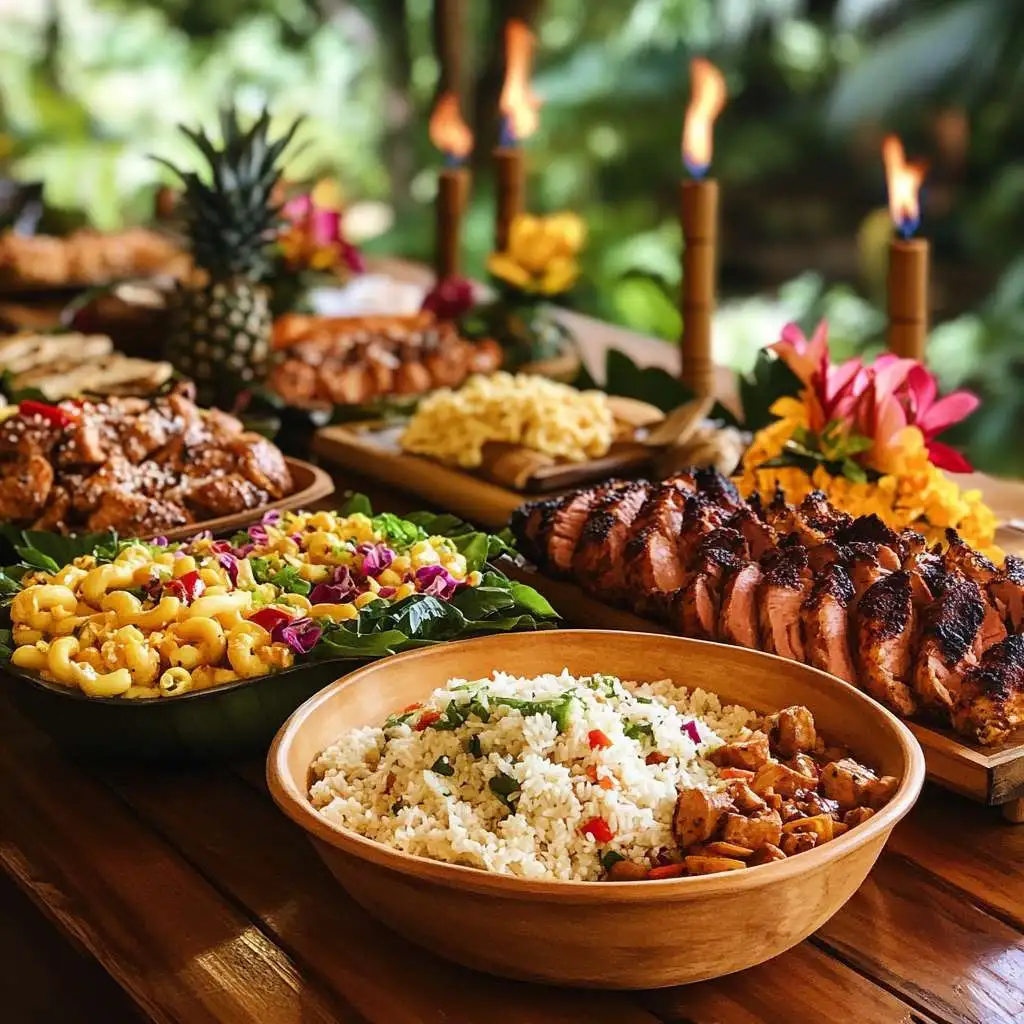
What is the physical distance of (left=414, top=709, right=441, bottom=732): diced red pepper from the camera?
1629 millimetres

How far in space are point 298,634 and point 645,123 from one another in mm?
7565

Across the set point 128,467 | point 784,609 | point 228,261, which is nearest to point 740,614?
point 784,609

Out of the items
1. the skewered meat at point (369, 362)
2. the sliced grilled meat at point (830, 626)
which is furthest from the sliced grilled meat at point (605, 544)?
the skewered meat at point (369, 362)

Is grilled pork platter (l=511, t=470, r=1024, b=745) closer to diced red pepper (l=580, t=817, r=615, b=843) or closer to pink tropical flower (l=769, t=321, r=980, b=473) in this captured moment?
pink tropical flower (l=769, t=321, r=980, b=473)

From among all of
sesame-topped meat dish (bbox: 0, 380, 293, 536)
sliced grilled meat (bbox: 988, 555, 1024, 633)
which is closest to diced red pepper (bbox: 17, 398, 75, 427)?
sesame-topped meat dish (bbox: 0, 380, 293, 536)

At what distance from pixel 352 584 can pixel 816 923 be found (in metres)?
0.90

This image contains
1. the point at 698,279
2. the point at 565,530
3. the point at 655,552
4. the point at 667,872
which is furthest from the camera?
the point at 698,279

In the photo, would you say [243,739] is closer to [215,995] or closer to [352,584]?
[352,584]

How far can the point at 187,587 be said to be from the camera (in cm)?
196

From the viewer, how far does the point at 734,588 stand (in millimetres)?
1973

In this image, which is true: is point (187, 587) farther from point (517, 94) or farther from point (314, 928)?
point (517, 94)

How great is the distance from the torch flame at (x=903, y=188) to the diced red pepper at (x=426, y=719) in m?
1.67

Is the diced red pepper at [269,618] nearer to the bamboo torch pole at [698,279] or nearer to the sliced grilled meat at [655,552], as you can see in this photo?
the sliced grilled meat at [655,552]

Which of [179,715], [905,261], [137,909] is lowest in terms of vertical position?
[137,909]
